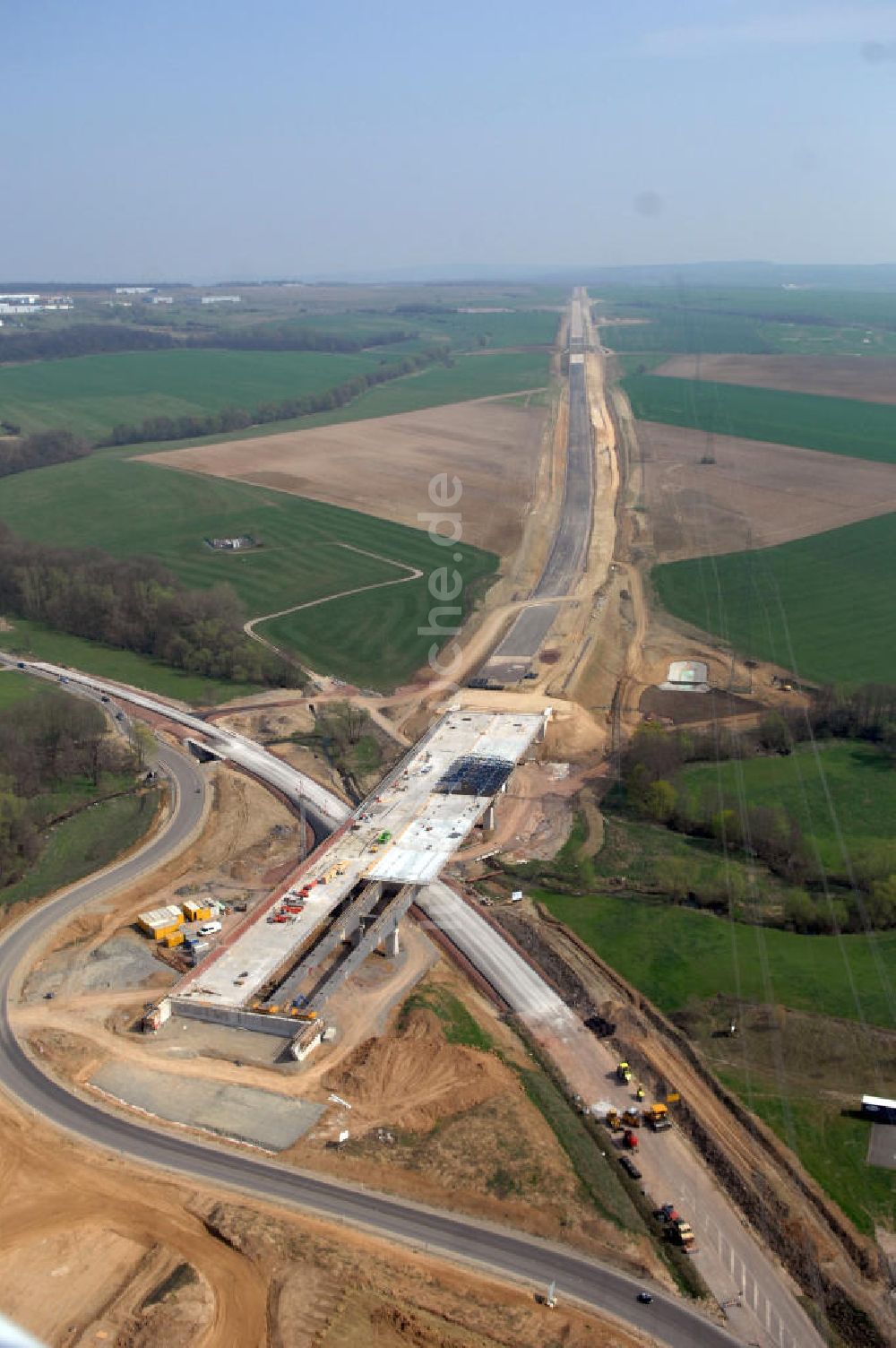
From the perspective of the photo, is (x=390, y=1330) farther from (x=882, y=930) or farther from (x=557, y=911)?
(x=882, y=930)

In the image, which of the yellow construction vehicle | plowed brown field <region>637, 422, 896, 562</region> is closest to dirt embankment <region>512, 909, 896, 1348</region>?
the yellow construction vehicle

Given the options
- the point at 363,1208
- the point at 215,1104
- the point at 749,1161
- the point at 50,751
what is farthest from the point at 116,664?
the point at 749,1161

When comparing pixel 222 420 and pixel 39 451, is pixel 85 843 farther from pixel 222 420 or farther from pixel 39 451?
pixel 222 420

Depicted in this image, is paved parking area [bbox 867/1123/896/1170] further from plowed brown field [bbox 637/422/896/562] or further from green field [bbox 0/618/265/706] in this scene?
plowed brown field [bbox 637/422/896/562]

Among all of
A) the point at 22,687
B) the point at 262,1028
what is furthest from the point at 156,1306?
the point at 22,687

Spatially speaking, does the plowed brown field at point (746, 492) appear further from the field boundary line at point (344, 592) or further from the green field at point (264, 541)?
the field boundary line at point (344, 592)
